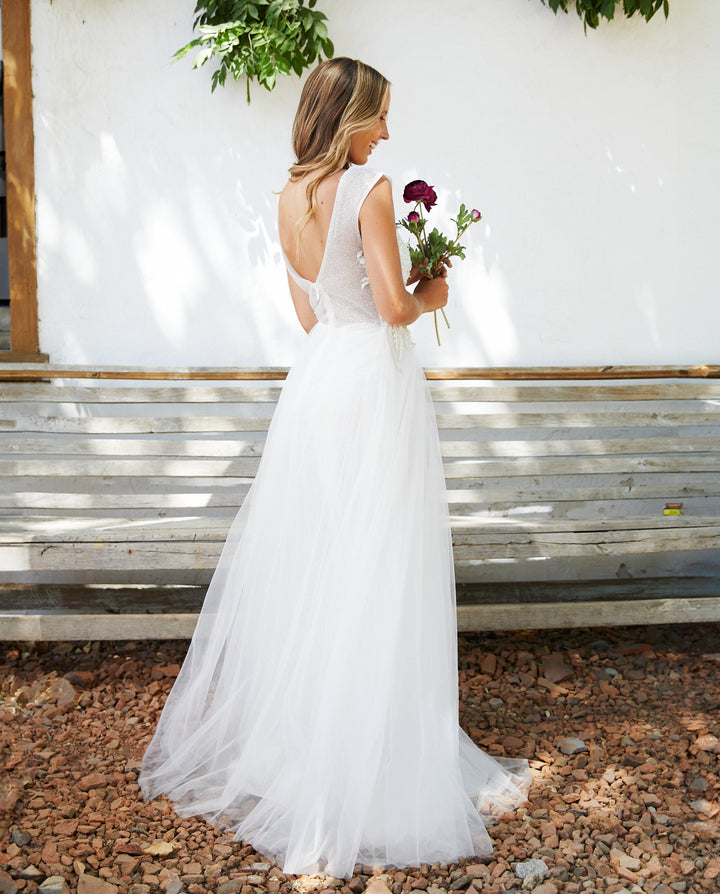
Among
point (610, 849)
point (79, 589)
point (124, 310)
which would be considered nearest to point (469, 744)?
point (610, 849)

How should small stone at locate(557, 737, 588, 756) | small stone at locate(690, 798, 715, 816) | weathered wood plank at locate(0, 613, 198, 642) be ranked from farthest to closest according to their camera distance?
weathered wood plank at locate(0, 613, 198, 642)
small stone at locate(557, 737, 588, 756)
small stone at locate(690, 798, 715, 816)

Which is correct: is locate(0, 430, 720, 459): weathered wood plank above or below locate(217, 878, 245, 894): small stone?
above

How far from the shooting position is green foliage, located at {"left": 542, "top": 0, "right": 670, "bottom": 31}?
4.31 meters

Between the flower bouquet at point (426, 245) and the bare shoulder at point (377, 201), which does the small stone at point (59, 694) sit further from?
the bare shoulder at point (377, 201)

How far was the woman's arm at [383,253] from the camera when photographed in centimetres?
227

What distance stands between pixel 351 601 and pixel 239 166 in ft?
9.27

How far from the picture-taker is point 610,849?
2461 millimetres

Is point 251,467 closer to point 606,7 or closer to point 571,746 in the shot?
point 571,746

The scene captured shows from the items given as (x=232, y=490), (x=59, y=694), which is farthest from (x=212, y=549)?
(x=59, y=694)

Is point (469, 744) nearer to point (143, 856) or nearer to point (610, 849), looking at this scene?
point (610, 849)

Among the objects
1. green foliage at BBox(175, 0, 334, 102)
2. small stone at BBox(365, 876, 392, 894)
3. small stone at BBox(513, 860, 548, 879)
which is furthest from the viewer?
green foliage at BBox(175, 0, 334, 102)

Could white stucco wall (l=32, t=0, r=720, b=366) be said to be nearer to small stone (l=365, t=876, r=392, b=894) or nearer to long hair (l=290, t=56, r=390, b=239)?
long hair (l=290, t=56, r=390, b=239)

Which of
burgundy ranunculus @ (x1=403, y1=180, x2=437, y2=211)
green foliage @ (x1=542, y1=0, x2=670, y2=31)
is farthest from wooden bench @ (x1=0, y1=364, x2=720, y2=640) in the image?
green foliage @ (x1=542, y1=0, x2=670, y2=31)

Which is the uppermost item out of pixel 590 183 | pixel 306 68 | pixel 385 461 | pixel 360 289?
pixel 306 68
